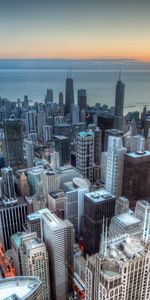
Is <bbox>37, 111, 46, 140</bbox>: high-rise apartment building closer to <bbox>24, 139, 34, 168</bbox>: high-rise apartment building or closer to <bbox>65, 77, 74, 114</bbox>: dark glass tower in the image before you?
<bbox>65, 77, 74, 114</bbox>: dark glass tower

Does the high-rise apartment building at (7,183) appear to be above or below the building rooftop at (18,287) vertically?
below

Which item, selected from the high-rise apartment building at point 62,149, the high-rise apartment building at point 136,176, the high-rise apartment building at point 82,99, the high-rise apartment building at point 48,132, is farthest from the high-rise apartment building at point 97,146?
the high-rise apartment building at point 82,99

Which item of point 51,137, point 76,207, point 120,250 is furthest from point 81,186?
point 51,137

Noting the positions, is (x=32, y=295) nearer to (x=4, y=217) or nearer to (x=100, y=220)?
(x=100, y=220)

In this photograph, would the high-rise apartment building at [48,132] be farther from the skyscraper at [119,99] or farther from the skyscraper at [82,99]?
the skyscraper at [119,99]

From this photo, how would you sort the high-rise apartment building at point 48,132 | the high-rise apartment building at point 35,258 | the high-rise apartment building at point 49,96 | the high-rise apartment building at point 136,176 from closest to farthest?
the high-rise apartment building at point 35,258 → the high-rise apartment building at point 136,176 → the high-rise apartment building at point 48,132 → the high-rise apartment building at point 49,96

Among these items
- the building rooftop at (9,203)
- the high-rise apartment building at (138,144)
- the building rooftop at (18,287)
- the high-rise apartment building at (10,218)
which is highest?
the high-rise apartment building at (138,144)

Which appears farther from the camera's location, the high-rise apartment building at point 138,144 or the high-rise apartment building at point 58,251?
the high-rise apartment building at point 138,144
